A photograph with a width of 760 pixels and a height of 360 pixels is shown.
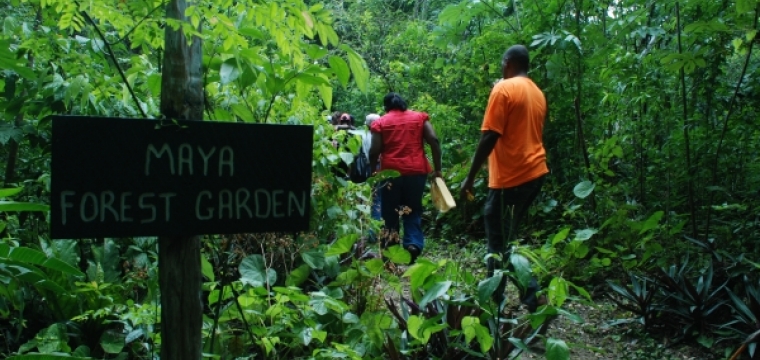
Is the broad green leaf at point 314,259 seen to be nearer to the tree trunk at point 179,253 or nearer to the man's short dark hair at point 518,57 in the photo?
the man's short dark hair at point 518,57

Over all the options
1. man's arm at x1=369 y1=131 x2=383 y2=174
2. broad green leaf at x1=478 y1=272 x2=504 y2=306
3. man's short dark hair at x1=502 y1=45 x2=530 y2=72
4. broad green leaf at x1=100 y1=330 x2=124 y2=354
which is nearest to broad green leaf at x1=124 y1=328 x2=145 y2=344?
broad green leaf at x1=100 y1=330 x2=124 y2=354

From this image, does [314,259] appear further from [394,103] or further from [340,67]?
[394,103]

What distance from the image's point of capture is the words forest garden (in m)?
1.78

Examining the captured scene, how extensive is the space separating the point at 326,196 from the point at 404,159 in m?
2.09

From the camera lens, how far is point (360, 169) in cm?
741

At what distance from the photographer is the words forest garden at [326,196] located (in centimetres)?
178

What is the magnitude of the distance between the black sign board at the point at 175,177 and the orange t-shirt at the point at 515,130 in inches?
101

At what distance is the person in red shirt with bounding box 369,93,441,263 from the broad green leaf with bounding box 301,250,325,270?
7.49ft

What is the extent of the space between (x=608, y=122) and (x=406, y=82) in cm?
465

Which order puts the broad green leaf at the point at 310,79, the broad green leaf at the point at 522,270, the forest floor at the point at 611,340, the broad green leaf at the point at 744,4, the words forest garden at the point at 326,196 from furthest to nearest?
the forest floor at the point at 611,340 < the broad green leaf at the point at 744,4 < the broad green leaf at the point at 522,270 < the broad green leaf at the point at 310,79 < the words forest garden at the point at 326,196

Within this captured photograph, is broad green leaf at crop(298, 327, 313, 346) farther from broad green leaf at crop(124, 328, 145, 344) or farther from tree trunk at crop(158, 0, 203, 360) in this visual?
tree trunk at crop(158, 0, 203, 360)

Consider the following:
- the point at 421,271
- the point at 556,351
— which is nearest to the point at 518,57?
the point at 421,271

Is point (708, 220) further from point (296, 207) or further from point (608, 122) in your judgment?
point (296, 207)

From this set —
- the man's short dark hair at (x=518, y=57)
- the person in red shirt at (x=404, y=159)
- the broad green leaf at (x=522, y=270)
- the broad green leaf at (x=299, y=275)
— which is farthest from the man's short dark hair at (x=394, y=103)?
the broad green leaf at (x=522, y=270)
